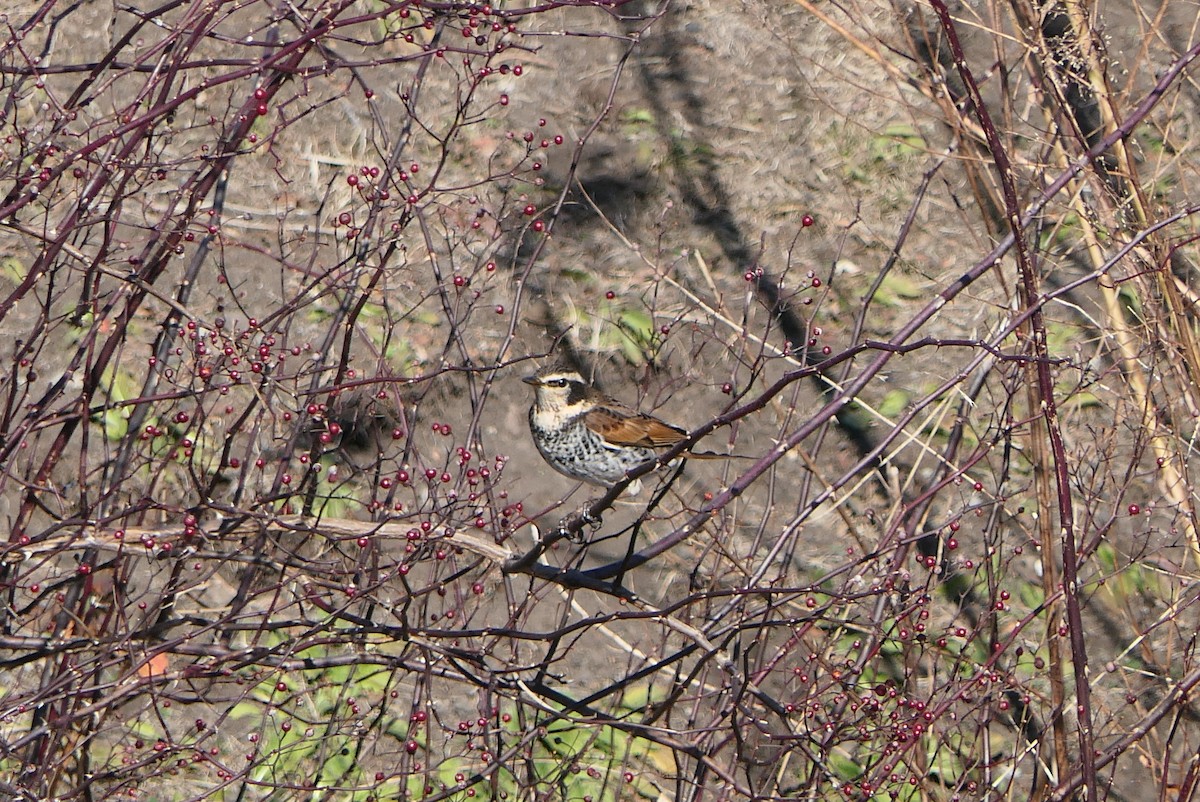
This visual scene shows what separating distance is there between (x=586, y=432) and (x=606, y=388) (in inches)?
53.0

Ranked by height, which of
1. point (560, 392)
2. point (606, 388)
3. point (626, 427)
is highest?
point (560, 392)

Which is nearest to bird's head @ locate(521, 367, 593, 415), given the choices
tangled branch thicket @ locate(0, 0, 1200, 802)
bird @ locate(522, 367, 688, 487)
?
bird @ locate(522, 367, 688, 487)

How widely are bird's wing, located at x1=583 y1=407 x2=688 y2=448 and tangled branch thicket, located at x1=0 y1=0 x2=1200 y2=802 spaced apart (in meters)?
0.31

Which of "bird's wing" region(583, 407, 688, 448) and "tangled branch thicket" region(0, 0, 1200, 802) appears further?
"bird's wing" region(583, 407, 688, 448)

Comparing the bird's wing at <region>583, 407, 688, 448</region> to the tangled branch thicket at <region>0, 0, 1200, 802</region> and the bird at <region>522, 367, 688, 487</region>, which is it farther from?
the tangled branch thicket at <region>0, 0, 1200, 802</region>

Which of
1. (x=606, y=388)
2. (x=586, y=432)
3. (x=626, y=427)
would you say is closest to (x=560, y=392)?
(x=586, y=432)

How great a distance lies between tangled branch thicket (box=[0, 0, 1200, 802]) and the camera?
3.79 m

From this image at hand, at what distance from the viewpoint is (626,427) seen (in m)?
6.03

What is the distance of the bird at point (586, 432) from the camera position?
233 inches

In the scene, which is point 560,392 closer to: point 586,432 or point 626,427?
point 586,432

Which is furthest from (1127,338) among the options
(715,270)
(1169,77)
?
(715,270)

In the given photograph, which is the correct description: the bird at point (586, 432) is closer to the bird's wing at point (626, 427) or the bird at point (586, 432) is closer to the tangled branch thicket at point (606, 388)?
the bird's wing at point (626, 427)

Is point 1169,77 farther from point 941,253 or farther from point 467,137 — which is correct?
point 467,137

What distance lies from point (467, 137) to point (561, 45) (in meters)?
1.00
